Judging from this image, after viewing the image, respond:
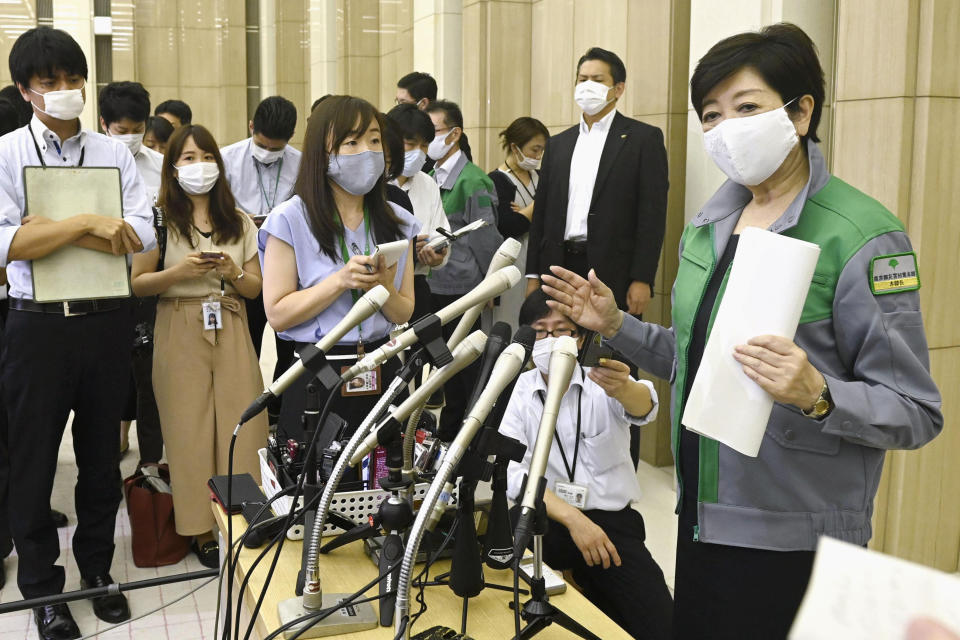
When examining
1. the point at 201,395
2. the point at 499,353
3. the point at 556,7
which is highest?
the point at 556,7

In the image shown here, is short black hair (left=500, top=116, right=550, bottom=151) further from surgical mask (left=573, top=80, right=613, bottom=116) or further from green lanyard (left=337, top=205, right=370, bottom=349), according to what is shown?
green lanyard (left=337, top=205, right=370, bottom=349)

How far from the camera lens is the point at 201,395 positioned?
13.2 ft

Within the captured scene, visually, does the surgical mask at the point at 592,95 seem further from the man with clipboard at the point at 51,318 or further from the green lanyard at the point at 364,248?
the man with clipboard at the point at 51,318

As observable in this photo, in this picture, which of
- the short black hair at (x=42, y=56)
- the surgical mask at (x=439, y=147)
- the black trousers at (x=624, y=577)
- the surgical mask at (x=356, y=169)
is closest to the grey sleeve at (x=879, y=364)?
the black trousers at (x=624, y=577)

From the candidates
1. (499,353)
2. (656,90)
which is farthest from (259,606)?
(656,90)

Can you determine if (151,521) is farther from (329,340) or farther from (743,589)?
(743,589)

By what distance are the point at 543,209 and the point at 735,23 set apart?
1333mm

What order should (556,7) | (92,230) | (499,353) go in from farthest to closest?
(556,7)
(92,230)
(499,353)

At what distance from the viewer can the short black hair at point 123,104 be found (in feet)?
16.5

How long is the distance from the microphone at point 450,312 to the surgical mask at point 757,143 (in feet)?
1.54

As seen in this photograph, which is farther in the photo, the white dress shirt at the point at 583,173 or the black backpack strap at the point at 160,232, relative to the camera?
the white dress shirt at the point at 583,173

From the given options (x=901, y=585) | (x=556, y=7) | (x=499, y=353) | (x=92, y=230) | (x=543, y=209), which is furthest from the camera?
(x=556, y=7)

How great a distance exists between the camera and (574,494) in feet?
9.23

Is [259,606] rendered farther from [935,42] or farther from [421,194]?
[421,194]
